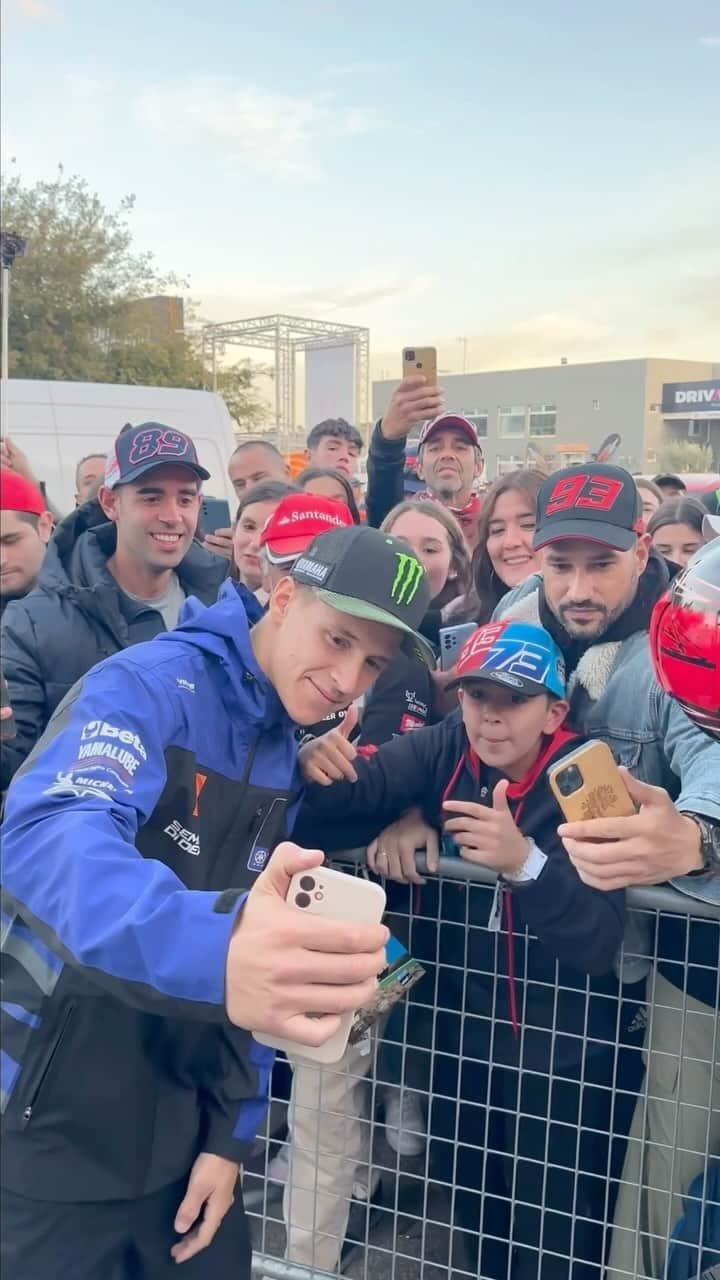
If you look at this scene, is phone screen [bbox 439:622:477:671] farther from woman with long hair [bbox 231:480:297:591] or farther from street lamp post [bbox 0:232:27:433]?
street lamp post [bbox 0:232:27:433]

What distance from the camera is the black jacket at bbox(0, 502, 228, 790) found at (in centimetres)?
304

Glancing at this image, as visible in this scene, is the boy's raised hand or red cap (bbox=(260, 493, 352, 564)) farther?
red cap (bbox=(260, 493, 352, 564))

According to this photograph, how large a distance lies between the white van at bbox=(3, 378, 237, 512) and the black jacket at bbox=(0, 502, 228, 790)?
658 centimetres

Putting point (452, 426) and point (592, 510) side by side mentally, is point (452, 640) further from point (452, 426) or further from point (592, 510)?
point (452, 426)

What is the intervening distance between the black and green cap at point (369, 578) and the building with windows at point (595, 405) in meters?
57.8

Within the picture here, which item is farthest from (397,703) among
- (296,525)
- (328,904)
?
(328,904)

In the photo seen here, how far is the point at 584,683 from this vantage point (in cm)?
265

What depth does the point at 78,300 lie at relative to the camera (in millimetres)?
24844

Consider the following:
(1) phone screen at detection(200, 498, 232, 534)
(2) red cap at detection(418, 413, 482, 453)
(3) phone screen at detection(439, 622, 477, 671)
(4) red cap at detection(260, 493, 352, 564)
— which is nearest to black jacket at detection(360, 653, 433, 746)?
(3) phone screen at detection(439, 622, 477, 671)

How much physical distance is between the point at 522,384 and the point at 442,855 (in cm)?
6308

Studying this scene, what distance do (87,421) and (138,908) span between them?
9.63m

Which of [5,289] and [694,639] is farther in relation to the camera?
[5,289]

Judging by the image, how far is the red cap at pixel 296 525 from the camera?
3.34 m

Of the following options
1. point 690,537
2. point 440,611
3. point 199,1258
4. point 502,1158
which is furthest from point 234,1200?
point 690,537
